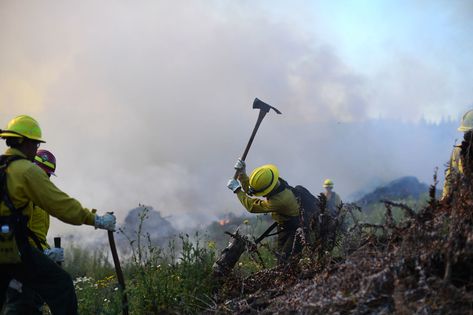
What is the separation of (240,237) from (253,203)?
4.96ft

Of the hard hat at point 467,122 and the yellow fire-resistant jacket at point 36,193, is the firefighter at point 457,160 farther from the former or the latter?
the yellow fire-resistant jacket at point 36,193

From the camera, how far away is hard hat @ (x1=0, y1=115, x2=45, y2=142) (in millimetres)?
4637

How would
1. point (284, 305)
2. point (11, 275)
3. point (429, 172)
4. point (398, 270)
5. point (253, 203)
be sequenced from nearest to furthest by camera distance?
point (398, 270) < point (284, 305) < point (11, 275) < point (253, 203) < point (429, 172)

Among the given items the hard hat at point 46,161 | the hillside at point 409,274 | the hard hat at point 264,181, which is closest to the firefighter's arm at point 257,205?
the hard hat at point 264,181

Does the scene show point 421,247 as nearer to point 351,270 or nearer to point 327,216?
point 351,270

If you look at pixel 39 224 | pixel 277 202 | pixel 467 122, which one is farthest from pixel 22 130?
pixel 467 122

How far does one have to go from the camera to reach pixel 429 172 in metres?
23.2

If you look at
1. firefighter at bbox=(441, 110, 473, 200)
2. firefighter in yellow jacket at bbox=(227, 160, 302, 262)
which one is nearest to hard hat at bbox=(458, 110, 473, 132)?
firefighter at bbox=(441, 110, 473, 200)

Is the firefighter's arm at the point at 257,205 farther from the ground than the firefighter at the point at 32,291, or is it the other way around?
the firefighter's arm at the point at 257,205

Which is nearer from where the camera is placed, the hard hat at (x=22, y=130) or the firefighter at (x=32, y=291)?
the hard hat at (x=22, y=130)

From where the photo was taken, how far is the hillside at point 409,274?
3.01 metres

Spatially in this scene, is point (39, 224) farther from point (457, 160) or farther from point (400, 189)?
point (400, 189)

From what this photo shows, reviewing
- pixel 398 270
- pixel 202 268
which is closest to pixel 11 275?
pixel 202 268

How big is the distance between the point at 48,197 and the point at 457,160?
338 cm
